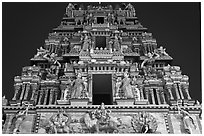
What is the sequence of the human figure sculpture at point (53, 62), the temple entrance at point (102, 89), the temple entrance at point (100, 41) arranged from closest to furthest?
the temple entrance at point (102, 89) → the human figure sculpture at point (53, 62) → the temple entrance at point (100, 41)

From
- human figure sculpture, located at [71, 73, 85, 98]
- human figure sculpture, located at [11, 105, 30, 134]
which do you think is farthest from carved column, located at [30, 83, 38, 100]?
human figure sculpture, located at [71, 73, 85, 98]

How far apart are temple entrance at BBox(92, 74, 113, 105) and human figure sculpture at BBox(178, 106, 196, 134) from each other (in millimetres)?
2661

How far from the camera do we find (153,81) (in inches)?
652

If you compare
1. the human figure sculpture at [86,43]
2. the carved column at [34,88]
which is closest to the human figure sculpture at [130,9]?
the human figure sculpture at [86,43]

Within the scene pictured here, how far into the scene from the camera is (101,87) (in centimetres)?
1702

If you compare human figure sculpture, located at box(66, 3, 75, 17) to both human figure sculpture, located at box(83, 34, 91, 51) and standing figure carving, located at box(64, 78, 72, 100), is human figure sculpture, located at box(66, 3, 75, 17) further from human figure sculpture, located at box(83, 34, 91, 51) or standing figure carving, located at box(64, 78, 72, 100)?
standing figure carving, located at box(64, 78, 72, 100)

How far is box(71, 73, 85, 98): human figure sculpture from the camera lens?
1540 centimetres

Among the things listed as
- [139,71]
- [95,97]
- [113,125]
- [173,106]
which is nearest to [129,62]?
[139,71]

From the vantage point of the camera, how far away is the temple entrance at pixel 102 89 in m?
16.7

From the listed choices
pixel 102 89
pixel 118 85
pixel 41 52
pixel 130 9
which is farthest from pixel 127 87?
pixel 130 9

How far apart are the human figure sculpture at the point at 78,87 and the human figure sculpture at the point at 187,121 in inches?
123

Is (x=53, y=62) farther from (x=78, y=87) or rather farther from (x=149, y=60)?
(x=149, y=60)

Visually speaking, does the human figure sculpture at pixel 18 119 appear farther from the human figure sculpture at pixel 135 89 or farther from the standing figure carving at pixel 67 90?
the human figure sculpture at pixel 135 89

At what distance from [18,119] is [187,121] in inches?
196
